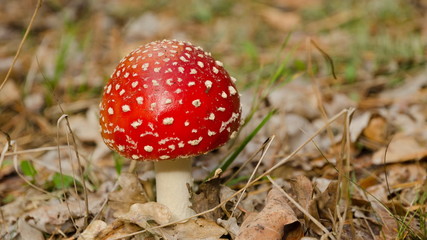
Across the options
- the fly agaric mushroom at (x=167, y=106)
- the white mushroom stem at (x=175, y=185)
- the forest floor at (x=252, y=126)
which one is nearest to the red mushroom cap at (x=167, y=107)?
the fly agaric mushroom at (x=167, y=106)

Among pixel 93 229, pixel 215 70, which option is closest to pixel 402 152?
pixel 215 70

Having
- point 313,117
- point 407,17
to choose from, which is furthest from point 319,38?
point 313,117

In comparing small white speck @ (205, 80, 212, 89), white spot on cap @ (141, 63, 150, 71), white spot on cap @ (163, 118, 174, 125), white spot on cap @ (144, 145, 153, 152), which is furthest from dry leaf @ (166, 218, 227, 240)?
white spot on cap @ (141, 63, 150, 71)

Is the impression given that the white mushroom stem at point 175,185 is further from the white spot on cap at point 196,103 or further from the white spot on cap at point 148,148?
the white spot on cap at point 196,103

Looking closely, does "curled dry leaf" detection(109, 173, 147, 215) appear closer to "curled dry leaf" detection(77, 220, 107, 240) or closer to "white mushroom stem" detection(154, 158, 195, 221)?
"white mushroom stem" detection(154, 158, 195, 221)

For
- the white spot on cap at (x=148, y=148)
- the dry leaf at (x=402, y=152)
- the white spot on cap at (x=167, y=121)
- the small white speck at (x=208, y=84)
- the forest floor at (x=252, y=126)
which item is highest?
the small white speck at (x=208, y=84)
